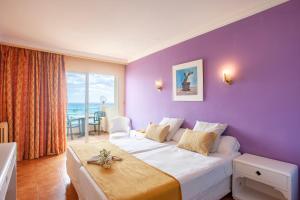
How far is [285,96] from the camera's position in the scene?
2084mm

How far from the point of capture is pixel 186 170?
1.85 metres

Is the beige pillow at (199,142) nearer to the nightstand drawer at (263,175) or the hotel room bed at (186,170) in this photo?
the hotel room bed at (186,170)

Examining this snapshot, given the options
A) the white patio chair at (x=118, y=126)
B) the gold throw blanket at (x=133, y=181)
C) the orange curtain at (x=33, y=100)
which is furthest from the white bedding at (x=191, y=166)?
the orange curtain at (x=33, y=100)

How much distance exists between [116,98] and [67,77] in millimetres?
1549

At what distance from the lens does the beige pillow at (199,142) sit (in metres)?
2.41

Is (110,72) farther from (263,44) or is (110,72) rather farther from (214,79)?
(263,44)

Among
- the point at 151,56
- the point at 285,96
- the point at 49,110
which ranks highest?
the point at 151,56

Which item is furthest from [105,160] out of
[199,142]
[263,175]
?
[263,175]

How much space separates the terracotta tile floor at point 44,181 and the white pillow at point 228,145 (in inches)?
23.7

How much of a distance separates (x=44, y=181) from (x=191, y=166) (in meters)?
2.40

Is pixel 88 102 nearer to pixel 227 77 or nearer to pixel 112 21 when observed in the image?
pixel 112 21

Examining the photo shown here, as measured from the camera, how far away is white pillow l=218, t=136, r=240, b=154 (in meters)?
2.43

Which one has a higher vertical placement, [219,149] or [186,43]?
[186,43]

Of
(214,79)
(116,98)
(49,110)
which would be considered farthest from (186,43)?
(49,110)
